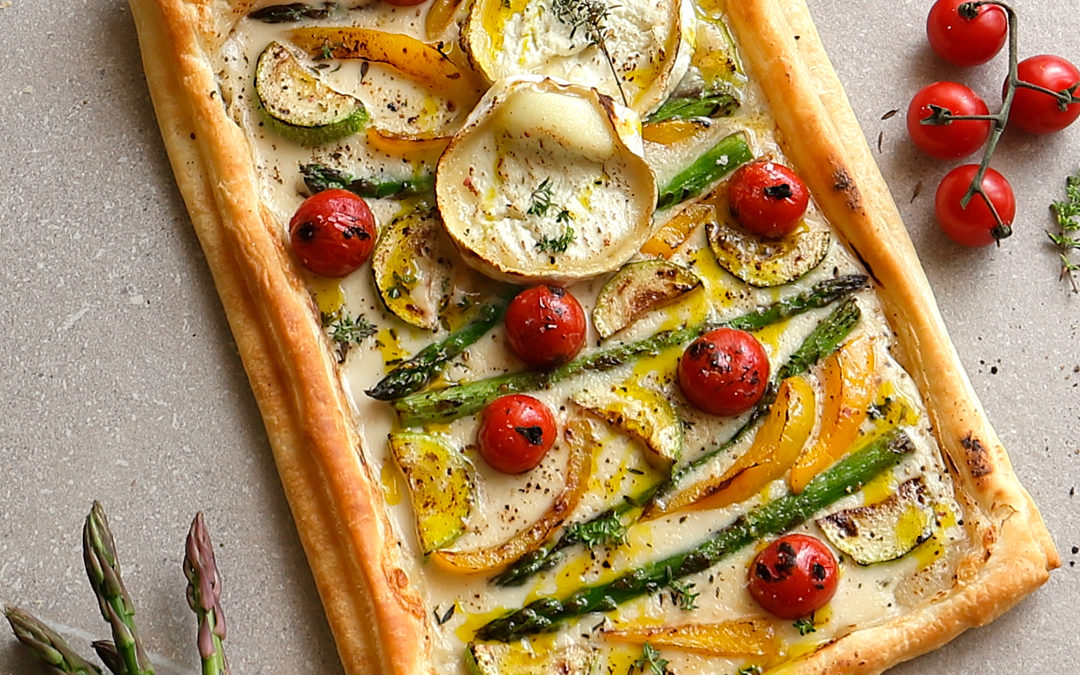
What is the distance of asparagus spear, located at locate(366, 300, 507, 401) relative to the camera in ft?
16.0

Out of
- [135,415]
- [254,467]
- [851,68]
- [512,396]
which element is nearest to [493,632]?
[512,396]

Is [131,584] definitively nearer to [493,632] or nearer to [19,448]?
[19,448]

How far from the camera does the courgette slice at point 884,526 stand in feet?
15.8

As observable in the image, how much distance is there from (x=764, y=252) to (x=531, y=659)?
6.05ft

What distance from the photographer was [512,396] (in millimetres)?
4816

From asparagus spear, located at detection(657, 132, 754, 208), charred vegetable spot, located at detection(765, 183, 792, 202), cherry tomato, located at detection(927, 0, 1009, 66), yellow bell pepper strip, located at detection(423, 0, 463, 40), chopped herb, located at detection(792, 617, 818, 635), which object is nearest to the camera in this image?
chopped herb, located at detection(792, 617, 818, 635)

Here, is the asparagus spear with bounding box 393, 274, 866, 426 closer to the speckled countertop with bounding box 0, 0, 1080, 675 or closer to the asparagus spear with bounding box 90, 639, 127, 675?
the speckled countertop with bounding box 0, 0, 1080, 675

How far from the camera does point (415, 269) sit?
505 cm

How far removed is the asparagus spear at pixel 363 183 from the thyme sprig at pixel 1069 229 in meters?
2.79

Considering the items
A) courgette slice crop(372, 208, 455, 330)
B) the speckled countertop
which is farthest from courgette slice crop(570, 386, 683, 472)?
the speckled countertop

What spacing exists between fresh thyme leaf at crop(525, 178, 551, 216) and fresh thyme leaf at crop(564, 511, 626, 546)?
A: 1.19 metres

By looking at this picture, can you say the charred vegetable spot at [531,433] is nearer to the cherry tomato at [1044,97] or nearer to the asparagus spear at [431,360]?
the asparagus spear at [431,360]

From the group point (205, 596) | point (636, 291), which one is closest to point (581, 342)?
point (636, 291)

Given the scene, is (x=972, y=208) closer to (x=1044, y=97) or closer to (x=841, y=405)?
(x=1044, y=97)
